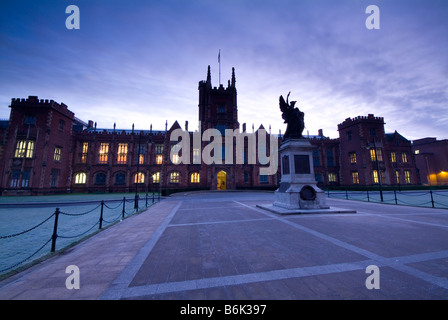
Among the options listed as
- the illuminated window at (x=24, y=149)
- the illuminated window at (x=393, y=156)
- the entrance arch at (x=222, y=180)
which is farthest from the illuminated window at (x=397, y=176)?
the illuminated window at (x=24, y=149)

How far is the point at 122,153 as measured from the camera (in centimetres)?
3356

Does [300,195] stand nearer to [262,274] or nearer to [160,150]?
[262,274]

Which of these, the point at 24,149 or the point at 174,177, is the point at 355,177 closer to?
the point at 174,177

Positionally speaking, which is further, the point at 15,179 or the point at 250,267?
the point at 15,179

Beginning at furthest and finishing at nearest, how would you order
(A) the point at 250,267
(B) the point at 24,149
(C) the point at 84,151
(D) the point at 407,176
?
(D) the point at 407,176
(C) the point at 84,151
(B) the point at 24,149
(A) the point at 250,267

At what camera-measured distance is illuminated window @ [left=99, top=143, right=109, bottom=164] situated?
107 ft

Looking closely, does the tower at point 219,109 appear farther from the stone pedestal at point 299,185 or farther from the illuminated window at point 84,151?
the stone pedestal at point 299,185

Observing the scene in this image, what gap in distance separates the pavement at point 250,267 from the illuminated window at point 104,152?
3287 cm

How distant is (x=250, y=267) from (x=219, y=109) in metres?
34.0

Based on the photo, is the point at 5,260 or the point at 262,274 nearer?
the point at 262,274

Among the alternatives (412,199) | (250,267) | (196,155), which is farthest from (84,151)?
(412,199)
